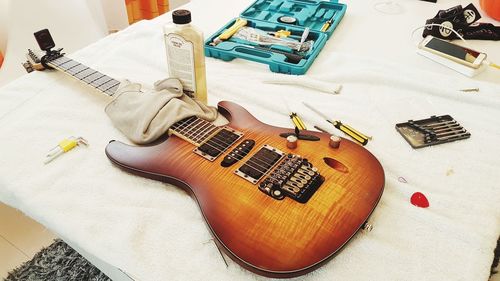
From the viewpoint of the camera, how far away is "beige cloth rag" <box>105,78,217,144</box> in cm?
65

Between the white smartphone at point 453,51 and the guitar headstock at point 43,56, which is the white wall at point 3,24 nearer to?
the guitar headstock at point 43,56

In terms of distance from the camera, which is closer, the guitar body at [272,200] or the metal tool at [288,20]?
the guitar body at [272,200]

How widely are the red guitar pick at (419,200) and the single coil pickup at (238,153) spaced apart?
273 millimetres

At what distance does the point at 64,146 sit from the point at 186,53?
285 millimetres

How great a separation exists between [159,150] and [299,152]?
0.24 metres

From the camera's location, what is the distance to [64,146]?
26.0 inches

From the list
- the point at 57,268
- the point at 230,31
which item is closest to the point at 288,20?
the point at 230,31

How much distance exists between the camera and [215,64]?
922mm

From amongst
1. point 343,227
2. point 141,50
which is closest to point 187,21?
point 141,50

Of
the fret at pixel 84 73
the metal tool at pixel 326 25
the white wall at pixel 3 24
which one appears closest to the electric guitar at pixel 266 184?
the fret at pixel 84 73

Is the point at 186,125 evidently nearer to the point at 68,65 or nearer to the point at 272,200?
the point at 272,200

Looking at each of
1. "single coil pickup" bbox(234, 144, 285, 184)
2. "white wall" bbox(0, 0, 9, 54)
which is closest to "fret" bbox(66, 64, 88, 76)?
"single coil pickup" bbox(234, 144, 285, 184)

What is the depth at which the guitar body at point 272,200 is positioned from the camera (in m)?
0.46

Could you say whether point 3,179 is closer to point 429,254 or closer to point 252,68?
point 252,68
